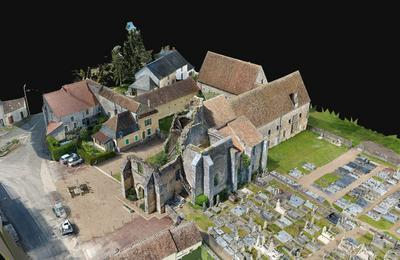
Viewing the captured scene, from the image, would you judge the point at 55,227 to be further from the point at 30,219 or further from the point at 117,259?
the point at 117,259

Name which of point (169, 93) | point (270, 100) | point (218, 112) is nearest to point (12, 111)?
point (169, 93)

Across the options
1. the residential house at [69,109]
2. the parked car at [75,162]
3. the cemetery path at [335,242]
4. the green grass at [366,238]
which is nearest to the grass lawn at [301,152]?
the cemetery path at [335,242]

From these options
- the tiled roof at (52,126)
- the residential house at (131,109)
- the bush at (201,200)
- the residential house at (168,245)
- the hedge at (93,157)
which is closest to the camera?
the residential house at (168,245)

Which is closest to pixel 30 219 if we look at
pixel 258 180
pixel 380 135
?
pixel 258 180

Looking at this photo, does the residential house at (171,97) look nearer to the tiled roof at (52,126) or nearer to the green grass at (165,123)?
the green grass at (165,123)

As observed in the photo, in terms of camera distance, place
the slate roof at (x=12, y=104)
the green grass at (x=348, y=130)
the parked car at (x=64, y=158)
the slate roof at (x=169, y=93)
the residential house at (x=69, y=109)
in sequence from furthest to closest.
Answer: the slate roof at (x=12, y=104) < the slate roof at (x=169, y=93) < the green grass at (x=348, y=130) < the residential house at (x=69, y=109) < the parked car at (x=64, y=158)

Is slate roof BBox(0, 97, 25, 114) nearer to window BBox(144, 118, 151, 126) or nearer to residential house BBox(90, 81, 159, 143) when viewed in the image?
residential house BBox(90, 81, 159, 143)
